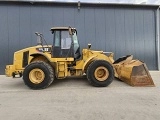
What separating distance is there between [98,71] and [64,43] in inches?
64.7

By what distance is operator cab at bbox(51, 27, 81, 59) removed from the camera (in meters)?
7.84

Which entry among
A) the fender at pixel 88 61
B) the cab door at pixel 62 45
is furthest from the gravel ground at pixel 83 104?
the cab door at pixel 62 45

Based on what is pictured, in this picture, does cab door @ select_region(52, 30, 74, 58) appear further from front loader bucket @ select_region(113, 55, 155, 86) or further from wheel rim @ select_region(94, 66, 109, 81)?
front loader bucket @ select_region(113, 55, 155, 86)

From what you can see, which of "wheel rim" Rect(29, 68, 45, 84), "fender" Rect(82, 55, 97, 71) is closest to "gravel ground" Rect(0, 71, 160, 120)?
"wheel rim" Rect(29, 68, 45, 84)

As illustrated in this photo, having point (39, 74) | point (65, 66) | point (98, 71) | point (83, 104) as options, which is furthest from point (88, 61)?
point (83, 104)

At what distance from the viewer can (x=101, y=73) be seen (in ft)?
25.0

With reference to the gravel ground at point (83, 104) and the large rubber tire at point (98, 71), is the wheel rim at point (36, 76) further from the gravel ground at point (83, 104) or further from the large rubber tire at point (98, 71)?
the large rubber tire at point (98, 71)

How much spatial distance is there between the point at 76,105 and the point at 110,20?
8.27m

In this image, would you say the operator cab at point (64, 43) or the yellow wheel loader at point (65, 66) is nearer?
the yellow wheel loader at point (65, 66)

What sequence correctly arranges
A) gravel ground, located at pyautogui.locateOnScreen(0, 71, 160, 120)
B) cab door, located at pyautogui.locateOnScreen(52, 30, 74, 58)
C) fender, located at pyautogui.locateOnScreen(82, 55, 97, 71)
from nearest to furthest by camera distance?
1. gravel ground, located at pyautogui.locateOnScreen(0, 71, 160, 120)
2. fender, located at pyautogui.locateOnScreen(82, 55, 97, 71)
3. cab door, located at pyautogui.locateOnScreen(52, 30, 74, 58)

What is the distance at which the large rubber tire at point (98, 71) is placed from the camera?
7.46 metres

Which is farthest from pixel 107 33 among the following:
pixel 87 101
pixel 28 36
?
pixel 87 101

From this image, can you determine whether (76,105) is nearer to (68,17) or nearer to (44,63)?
(44,63)

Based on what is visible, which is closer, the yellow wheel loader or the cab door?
the yellow wheel loader
